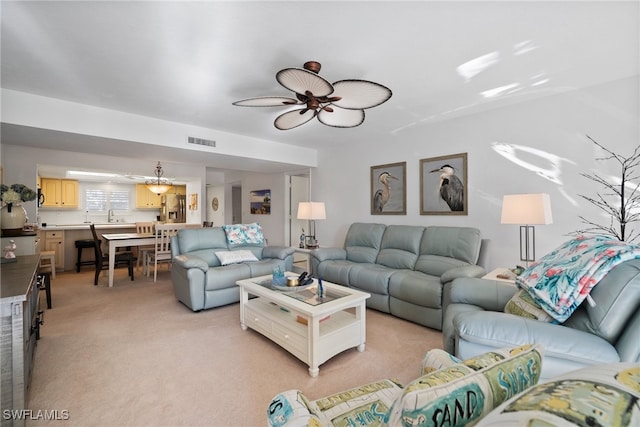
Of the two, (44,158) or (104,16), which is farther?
(44,158)

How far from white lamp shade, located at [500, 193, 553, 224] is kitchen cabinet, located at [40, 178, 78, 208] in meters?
8.61

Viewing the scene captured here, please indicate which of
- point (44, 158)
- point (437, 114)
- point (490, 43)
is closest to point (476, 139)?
point (437, 114)

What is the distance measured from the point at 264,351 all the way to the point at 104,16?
8.69 ft

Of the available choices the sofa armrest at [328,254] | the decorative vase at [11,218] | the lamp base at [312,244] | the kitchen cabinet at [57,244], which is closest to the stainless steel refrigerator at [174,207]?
the kitchen cabinet at [57,244]

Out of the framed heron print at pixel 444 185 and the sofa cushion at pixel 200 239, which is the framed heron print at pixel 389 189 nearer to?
the framed heron print at pixel 444 185

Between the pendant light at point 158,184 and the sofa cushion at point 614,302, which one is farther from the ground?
the pendant light at point 158,184

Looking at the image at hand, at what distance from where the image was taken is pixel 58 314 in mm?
3205

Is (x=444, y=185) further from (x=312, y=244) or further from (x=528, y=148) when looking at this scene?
(x=312, y=244)

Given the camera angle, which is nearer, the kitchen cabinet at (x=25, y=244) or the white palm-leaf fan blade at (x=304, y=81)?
the white palm-leaf fan blade at (x=304, y=81)

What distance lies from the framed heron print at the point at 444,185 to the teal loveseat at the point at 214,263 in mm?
2161

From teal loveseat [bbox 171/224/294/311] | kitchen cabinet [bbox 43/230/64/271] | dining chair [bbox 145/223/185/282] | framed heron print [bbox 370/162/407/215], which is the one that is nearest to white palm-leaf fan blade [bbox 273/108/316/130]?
teal loveseat [bbox 171/224/294/311]

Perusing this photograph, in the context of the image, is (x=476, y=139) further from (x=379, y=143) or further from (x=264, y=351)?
(x=264, y=351)

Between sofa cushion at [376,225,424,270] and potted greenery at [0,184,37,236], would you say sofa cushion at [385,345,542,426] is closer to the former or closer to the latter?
sofa cushion at [376,225,424,270]

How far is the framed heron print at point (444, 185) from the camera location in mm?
3604
